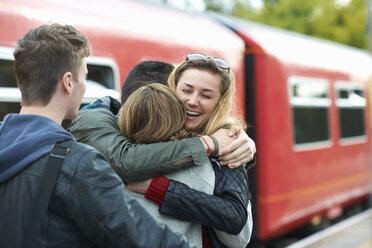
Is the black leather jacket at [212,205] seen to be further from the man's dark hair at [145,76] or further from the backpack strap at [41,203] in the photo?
the man's dark hair at [145,76]

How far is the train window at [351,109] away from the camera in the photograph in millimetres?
8031

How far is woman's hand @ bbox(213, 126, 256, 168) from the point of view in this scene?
1846 millimetres

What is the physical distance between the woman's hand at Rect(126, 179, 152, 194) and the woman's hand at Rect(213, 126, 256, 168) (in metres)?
0.29

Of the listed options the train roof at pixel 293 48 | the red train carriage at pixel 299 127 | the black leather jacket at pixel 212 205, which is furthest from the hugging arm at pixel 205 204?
the train roof at pixel 293 48

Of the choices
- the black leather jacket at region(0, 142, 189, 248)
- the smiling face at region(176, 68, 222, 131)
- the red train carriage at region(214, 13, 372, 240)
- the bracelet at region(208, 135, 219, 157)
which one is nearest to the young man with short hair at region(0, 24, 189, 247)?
the black leather jacket at region(0, 142, 189, 248)

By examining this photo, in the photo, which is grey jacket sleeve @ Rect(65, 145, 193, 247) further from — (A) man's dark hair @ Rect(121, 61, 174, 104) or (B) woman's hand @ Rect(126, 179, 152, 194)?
(A) man's dark hair @ Rect(121, 61, 174, 104)

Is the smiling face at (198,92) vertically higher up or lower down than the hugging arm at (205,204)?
higher up

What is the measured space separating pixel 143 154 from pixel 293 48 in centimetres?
558

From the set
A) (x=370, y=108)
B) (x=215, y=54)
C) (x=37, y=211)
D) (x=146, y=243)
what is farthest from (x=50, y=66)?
(x=370, y=108)

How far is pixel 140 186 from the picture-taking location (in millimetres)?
1737

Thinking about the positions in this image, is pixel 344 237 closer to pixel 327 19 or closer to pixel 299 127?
pixel 299 127

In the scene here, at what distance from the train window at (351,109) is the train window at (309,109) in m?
0.56

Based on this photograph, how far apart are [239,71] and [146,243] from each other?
4.68 metres

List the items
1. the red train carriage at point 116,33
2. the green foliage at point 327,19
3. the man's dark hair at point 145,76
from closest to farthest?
1. the man's dark hair at point 145,76
2. the red train carriage at point 116,33
3. the green foliage at point 327,19
